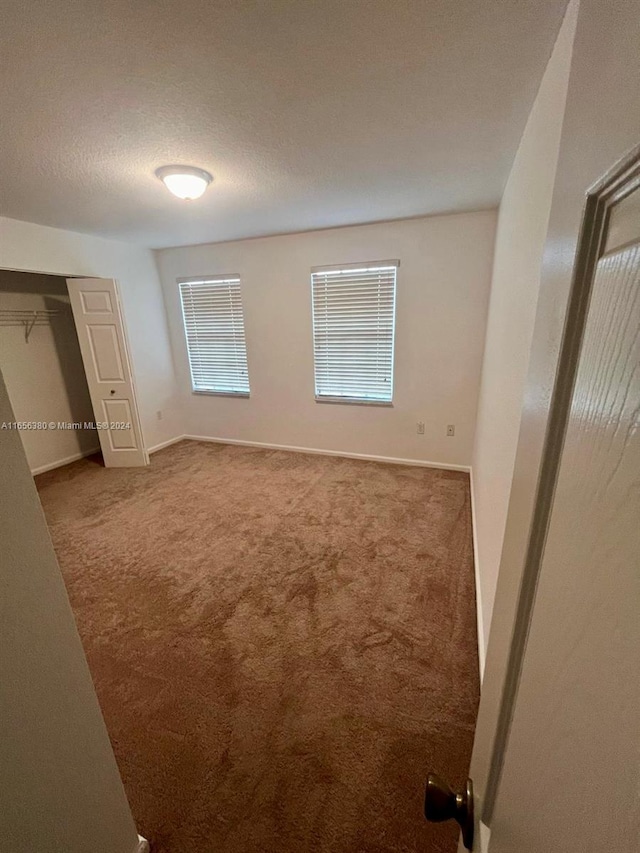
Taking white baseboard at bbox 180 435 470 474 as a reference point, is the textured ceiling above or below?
above

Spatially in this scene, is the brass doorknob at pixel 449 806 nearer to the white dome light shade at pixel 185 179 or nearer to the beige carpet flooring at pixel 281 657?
the beige carpet flooring at pixel 281 657

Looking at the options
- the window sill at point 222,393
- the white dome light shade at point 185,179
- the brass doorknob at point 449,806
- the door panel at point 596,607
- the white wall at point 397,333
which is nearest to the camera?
the door panel at point 596,607

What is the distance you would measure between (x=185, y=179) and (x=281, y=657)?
2697mm

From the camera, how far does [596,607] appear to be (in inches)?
10.8

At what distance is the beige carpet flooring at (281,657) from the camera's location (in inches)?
44.6

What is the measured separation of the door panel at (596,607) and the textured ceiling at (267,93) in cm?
135

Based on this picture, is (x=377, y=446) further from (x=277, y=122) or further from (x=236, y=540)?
(x=277, y=122)

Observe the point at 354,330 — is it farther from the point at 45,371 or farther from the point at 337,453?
the point at 45,371

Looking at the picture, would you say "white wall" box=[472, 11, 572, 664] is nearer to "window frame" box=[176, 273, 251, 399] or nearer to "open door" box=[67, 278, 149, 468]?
"window frame" box=[176, 273, 251, 399]

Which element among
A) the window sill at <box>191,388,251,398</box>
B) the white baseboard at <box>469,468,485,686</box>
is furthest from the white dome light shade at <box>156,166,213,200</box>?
Result: the white baseboard at <box>469,468,485,686</box>

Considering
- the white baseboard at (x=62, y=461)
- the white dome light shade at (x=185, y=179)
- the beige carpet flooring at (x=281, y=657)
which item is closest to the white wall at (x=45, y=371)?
the white baseboard at (x=62, y=461)

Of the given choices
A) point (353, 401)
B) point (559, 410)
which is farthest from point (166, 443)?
point (559, 410)

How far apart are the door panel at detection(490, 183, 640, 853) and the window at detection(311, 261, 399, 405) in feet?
10.8

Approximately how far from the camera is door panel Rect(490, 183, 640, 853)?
0.23 meters
